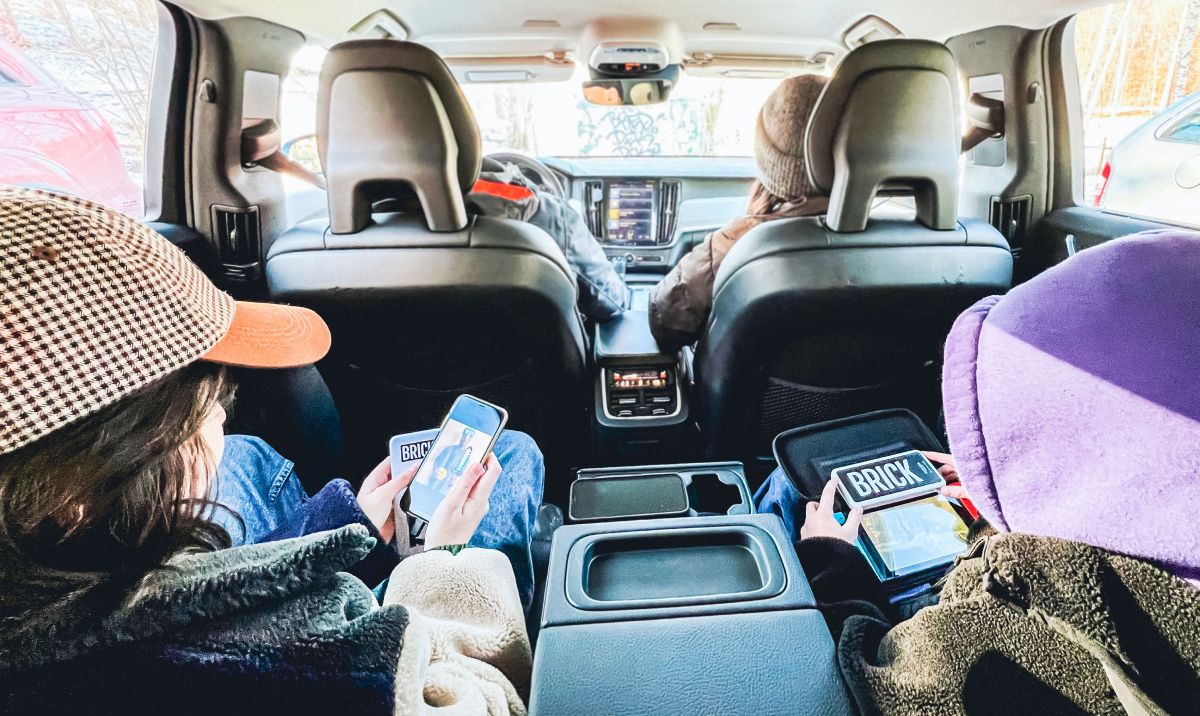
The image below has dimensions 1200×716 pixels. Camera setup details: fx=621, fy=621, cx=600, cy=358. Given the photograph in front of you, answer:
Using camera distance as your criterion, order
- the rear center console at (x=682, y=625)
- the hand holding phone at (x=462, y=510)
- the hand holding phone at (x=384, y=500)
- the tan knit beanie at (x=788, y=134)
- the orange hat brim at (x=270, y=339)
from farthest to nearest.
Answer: the tan knit beanie at (x=788, y=134), the hand holding phone at (x=384, y=500), the hand holding phone at (x=462, y=510), the orange hat brim at (x=270, y=339), the rear center console at (x=682, y=625)

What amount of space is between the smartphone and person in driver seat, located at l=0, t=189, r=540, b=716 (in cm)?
55

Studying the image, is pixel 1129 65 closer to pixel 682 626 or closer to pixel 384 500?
pixel 682 626

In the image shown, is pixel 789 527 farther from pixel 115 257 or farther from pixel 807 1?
pixel 807 1

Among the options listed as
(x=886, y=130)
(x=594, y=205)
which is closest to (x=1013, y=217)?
(x=886, y=130)

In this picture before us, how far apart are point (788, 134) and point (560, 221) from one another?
790 mm

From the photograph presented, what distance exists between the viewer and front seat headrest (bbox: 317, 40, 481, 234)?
4.75 ft

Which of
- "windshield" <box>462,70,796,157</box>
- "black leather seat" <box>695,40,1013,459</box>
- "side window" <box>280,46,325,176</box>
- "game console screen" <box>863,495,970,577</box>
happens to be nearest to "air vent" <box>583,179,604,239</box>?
"windshield" <box>462,70,796,157</box>

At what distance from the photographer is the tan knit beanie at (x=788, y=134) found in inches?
66.7

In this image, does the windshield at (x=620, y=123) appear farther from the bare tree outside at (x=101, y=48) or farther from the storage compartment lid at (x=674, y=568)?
the storage compartment lid at (x=674, y=568)

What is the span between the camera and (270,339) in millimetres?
891

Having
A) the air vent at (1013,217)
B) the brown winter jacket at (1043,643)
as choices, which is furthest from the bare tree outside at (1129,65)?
the brown winter jacket at (1043,643)

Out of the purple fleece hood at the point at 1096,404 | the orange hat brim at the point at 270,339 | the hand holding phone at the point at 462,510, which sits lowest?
the hand holding phone at the point at 462,510

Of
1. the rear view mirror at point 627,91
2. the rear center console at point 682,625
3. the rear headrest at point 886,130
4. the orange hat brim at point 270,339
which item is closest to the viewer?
the rear center console at point 682,625

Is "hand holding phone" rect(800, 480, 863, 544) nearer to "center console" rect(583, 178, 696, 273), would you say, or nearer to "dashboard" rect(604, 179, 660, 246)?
"center console" rect(583, 178, 696, 273)
